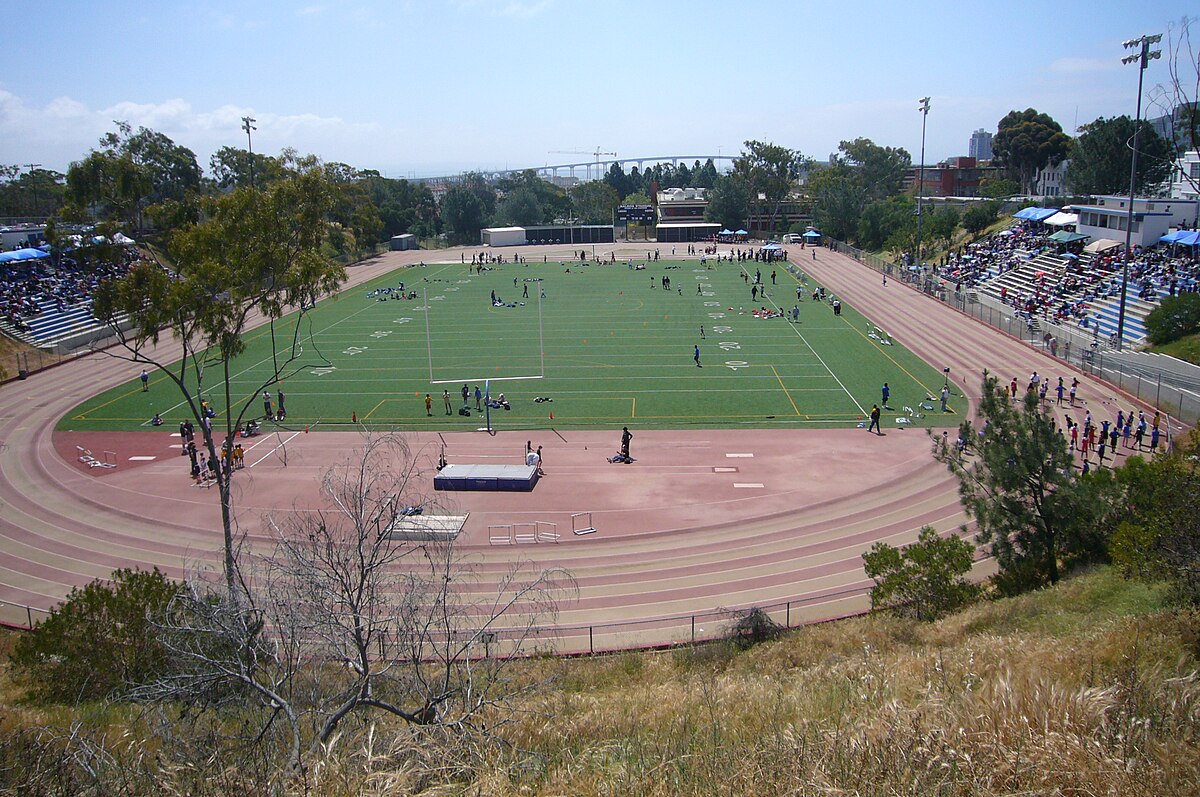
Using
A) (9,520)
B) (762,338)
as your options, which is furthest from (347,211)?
(9,520)

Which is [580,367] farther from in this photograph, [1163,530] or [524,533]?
[1163,530]

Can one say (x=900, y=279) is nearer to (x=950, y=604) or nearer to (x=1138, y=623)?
(x=950, y=604)

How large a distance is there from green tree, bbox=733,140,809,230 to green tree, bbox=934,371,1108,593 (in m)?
105

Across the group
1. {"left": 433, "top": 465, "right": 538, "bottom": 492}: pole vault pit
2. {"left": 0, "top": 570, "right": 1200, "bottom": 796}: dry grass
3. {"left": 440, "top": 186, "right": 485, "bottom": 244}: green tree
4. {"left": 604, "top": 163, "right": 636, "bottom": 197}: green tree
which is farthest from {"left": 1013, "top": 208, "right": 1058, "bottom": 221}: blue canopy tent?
{"left": 604, "top": 163, "right": 636, "bottom": 197}: green tree

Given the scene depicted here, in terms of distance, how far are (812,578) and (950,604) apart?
409 centimetres

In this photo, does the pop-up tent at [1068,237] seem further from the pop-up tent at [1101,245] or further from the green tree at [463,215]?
the green tree at [463,215]

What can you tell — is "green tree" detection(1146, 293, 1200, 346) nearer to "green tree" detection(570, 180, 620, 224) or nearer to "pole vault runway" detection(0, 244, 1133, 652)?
"pole vault runway" detection(0, 244, 1133, 652)

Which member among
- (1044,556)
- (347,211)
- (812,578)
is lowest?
(812,578)

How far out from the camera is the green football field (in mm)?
34719

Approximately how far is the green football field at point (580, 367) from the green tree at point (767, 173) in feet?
183

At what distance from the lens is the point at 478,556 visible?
72.5ft

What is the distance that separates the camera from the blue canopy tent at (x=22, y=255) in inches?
2080

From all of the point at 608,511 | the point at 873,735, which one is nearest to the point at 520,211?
the point at 608,511

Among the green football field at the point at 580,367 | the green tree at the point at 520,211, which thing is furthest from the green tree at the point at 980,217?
the green tree at the point at 520,211
